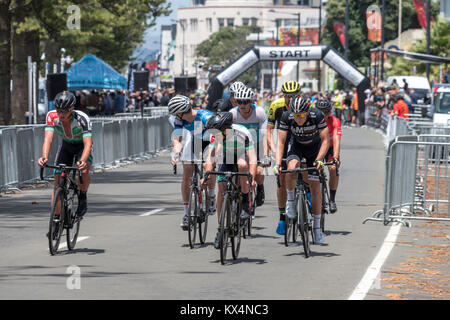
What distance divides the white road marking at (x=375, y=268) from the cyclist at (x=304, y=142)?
0.90 m

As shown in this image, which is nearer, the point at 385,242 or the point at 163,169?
the point at 385,242

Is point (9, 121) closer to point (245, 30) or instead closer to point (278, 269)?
point (278, 269)

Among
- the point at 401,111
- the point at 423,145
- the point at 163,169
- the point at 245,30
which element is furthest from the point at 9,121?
the point at 245,30

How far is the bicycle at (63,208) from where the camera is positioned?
11.6 m

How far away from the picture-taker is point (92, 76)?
39.8 m

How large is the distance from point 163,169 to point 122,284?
17.0 metres

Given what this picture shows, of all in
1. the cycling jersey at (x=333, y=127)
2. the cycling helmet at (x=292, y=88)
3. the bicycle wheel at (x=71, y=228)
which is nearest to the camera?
the bicycle wheel at (x=71, y=228)

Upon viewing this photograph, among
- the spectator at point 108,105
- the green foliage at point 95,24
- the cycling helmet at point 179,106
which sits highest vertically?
the green foliage at point 95,24

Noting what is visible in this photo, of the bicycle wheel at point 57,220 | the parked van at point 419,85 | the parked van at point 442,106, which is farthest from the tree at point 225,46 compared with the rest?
the bicycle wheel at point 57,220

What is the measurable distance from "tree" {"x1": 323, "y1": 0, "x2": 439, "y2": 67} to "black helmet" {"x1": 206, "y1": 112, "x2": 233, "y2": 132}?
→ 89.0 m

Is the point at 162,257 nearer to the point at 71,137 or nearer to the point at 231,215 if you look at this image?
the point at 231,215

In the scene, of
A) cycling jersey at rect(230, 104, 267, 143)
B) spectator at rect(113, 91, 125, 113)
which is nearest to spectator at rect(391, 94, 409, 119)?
spectator at rect(113, 91, 125, 113)

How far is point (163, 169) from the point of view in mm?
26812

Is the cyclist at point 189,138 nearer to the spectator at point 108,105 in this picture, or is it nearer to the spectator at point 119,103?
the spectator at point 119,103
